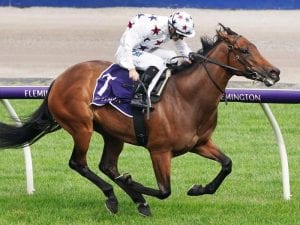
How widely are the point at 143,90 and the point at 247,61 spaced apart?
32.9 inches

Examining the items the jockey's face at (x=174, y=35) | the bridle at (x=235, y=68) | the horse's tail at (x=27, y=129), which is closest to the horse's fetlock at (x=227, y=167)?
the bridle at (x=235, y=68)

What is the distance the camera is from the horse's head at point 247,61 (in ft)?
24.1

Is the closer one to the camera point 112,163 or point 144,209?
point 144,209

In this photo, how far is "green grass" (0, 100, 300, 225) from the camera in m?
7.71

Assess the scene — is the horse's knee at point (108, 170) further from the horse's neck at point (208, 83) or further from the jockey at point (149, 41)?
the horse's neck at point (208, 83)

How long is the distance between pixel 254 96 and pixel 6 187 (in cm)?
245

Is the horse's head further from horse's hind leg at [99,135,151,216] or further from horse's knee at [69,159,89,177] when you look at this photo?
horse's knee at [69,159,89,177]

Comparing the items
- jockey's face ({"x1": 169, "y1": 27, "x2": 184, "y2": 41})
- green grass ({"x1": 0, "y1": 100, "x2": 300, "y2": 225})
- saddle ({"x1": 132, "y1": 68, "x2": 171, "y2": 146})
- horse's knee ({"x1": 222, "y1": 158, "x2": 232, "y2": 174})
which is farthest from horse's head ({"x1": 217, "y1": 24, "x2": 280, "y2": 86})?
green grass ({"x1": 0, "y1": 100, "x2": 300, "y2": 225})

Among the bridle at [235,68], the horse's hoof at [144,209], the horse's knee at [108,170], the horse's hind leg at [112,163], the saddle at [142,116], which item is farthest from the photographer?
the horse's knee at [108,170]

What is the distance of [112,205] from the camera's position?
7.89m

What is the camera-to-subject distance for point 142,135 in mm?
7676

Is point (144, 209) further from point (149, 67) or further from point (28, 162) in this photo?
point (28, 162)

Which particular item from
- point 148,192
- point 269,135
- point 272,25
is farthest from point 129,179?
point 272,25

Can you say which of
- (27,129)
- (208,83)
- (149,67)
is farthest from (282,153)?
(27,129)
